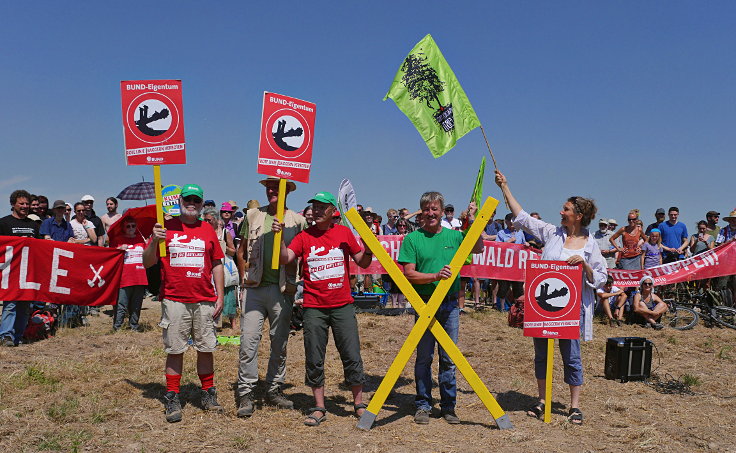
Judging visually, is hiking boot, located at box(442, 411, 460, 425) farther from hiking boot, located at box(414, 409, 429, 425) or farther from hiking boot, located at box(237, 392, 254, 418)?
hiking boot, located at box(237, 392, 254, 418)

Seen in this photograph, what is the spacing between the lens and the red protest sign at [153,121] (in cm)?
587

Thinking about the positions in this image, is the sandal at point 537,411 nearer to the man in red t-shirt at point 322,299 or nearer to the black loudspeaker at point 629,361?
the man in red t-shirt at point 322,299

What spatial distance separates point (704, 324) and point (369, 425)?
413 inches

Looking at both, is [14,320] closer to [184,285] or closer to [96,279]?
[96,279]

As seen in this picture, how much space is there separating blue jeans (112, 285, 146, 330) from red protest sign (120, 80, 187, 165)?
5.10 meters

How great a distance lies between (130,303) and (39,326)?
147 centimetres

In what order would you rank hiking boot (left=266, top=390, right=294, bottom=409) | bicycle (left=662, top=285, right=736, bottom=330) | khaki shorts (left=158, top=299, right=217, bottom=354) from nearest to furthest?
khaki shorts (left=158, top=299, right=217, bottom=354), hiking boot (left=266, top=390, right=294, bottom=409), bicycle (left=662, top=285, right=736, bottom=330)

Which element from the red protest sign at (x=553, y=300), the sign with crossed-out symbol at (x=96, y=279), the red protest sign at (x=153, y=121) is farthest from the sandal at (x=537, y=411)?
the sign with crossed-out symbol at (x=96, y=279)

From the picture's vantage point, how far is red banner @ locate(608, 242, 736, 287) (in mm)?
14109

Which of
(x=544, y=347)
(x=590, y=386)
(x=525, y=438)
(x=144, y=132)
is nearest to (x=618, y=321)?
(x=590, y=386)

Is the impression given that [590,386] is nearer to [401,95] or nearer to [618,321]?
[401,95]

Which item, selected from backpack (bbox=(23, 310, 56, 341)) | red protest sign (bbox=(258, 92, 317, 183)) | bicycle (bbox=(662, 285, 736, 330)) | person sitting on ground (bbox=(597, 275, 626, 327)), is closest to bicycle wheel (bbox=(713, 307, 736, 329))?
bicycle (bbox=(662, 285, 736, 330))

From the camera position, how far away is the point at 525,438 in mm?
5273

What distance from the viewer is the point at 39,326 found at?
9531 mm
